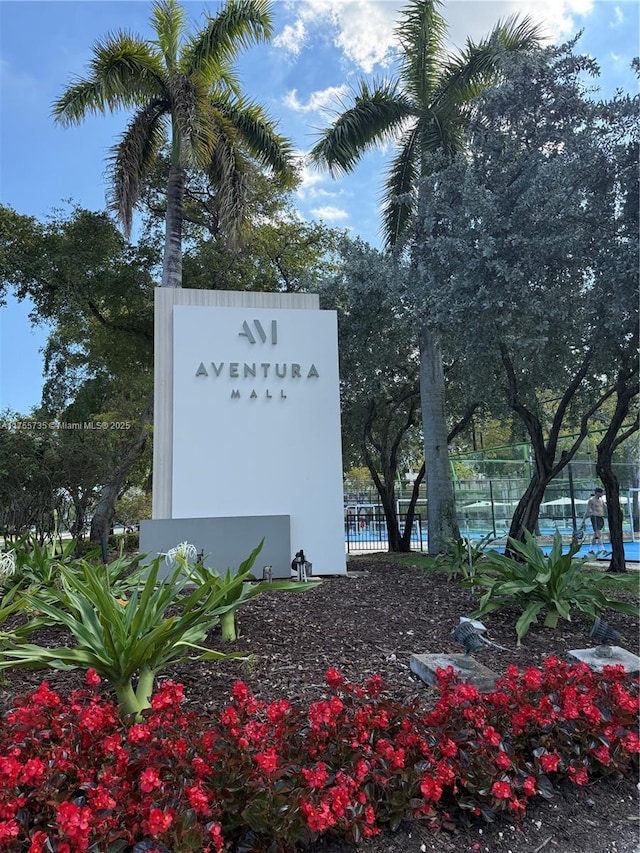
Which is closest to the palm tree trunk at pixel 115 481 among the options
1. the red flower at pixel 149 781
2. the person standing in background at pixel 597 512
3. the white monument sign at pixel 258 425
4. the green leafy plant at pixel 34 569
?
the white monument sign at pixel 258 425

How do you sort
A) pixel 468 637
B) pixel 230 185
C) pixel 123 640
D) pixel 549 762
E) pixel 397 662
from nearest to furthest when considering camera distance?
pixel 549 762 < pixel 123 640 < pixel 397 662 < pixel 468 637 < pixel 230 185

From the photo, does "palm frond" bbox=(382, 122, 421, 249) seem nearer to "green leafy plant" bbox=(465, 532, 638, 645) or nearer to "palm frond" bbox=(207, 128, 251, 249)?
"palm frond" bbox=(207, 128, 251, 249)

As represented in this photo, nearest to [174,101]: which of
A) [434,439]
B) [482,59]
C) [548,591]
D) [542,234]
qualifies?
[482,59]

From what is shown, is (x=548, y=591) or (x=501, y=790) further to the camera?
(x=548, y=591)

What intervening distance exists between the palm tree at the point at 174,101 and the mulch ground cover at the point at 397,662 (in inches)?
300

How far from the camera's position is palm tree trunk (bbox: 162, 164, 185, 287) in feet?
35.3

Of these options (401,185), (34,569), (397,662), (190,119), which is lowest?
(397,662)

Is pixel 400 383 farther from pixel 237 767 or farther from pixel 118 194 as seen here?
pixel 237 767

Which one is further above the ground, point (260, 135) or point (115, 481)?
point (260, 135)

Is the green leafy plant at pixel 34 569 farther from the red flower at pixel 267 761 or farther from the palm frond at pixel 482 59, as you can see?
the palm frond at pixel 482 59

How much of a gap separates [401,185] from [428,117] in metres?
1.39

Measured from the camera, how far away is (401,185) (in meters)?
11.8

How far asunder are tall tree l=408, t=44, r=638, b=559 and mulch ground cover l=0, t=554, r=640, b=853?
134 inches

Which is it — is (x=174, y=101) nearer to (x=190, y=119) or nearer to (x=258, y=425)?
(x=190, y=119)
